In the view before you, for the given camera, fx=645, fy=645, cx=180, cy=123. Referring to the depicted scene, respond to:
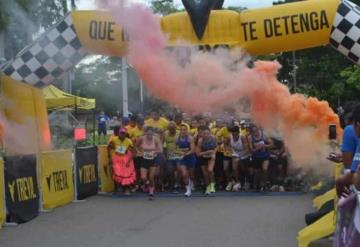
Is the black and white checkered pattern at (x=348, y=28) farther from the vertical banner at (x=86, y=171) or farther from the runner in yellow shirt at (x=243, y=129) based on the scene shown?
the vertical banner at (x=86, y=171)

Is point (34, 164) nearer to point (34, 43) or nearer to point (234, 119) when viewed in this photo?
point (34, 43)

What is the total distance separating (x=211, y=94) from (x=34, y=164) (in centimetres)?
314

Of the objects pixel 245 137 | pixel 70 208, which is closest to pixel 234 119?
pixel 245 137

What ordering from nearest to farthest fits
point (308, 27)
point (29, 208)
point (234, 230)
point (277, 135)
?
1. point (234, 230)
2. point (308, 27)
3. point (29, 208)
4. point (277, 135)

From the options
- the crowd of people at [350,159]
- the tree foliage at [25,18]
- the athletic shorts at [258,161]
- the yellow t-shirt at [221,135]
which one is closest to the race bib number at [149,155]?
the yellow t-shirt at [221,135]

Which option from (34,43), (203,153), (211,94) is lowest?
(203,153)

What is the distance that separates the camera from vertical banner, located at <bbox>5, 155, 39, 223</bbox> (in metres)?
9.63

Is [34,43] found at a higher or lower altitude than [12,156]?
higher

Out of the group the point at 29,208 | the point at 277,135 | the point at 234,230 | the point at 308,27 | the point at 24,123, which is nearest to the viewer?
the point at 234,230

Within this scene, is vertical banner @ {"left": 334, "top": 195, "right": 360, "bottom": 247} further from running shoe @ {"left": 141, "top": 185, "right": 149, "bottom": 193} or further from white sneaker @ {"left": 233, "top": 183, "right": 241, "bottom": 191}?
running shoe @ {"left": 141, "top": 185, "right": 149, "bottom": 193}

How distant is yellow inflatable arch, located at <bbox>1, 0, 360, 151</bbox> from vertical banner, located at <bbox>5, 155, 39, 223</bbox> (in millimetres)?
1865

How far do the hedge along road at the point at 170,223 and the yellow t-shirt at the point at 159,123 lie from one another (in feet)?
5.83

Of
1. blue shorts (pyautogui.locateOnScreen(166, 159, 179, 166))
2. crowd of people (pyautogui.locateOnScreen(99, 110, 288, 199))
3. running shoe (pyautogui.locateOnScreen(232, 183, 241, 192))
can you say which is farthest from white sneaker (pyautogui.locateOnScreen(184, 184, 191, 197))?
running shoe (pyautogui.locateOnScreen(232, 183, 241, 192))

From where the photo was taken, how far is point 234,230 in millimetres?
8898
